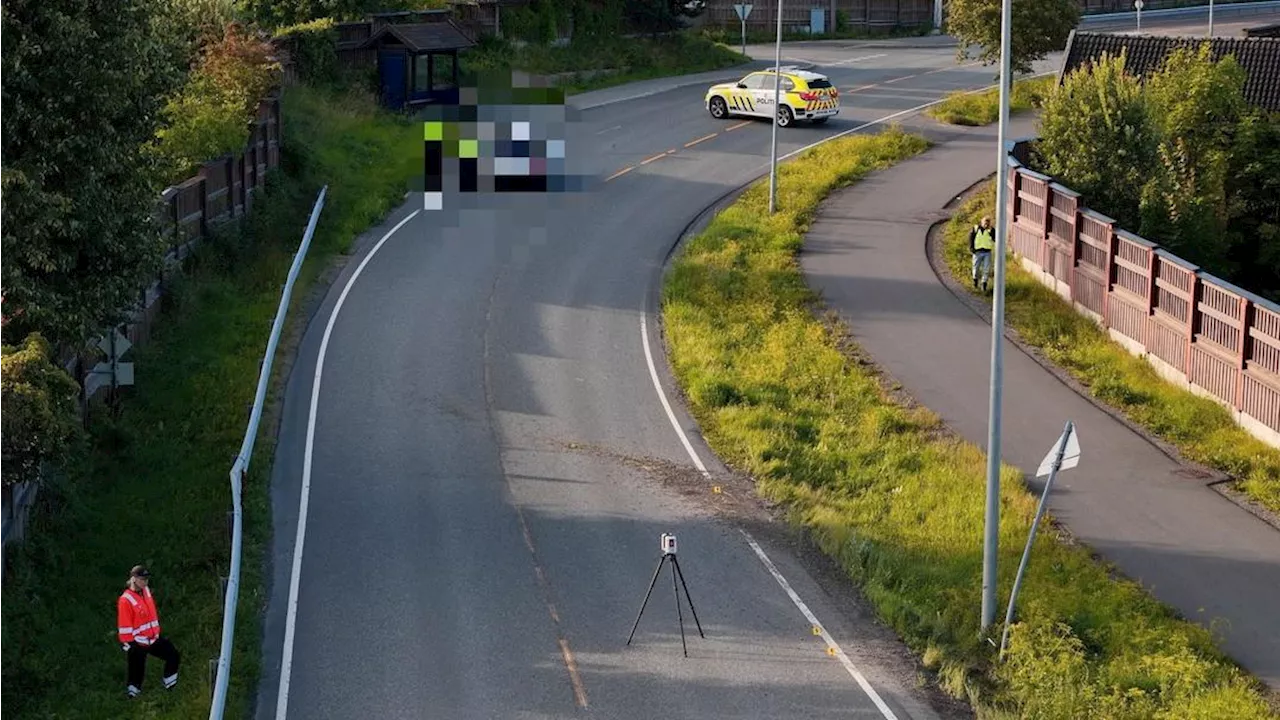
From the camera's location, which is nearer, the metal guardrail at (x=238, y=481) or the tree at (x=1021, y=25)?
the metal guardrail at (x=238, y=481)

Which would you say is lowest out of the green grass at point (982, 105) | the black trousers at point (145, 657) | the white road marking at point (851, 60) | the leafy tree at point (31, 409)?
the black trousers at point (145, 657)

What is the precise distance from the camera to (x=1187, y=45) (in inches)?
1642

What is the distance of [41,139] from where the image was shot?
19.0 m

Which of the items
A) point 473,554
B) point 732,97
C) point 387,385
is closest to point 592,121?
point 732,97

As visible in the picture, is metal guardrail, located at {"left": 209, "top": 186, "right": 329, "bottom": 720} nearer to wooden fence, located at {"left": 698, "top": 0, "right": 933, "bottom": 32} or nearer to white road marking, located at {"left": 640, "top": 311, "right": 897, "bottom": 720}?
white road marking, located at {"left": 640, "top": 311, "right": 897, "bottom": 720}

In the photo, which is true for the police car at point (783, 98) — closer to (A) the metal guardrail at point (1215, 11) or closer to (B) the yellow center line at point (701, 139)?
(B) the yellow center line at point (701, 139)

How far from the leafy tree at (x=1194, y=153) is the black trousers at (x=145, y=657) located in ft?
73.3

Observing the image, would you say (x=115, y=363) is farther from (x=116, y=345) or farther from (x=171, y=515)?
(x=171, y=515)

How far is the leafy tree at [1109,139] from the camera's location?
33.2 metres

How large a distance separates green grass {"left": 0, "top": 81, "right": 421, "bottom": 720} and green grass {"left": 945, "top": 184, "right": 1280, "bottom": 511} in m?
13.3

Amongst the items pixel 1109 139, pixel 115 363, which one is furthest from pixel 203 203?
pixel 1109 139

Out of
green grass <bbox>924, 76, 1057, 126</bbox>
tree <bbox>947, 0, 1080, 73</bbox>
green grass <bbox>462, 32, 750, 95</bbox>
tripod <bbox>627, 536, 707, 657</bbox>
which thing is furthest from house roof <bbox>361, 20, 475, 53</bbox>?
tripod <bbox>627, 536, 707, 657</bbox>

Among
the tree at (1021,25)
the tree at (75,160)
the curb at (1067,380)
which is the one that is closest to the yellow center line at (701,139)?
the curb at (1067,380)

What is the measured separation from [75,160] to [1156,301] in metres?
17.9
